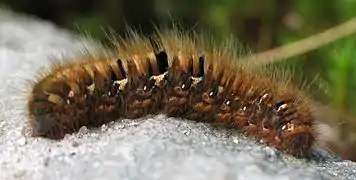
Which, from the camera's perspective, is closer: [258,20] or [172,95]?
[172,95]

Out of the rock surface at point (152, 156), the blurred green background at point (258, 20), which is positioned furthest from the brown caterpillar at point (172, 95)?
the blurred green background at point (258, 20)

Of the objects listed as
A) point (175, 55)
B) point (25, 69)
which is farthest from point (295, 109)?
point (25, 69)

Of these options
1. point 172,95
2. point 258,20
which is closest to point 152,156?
point 172,95

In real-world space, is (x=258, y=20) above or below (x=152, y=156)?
above

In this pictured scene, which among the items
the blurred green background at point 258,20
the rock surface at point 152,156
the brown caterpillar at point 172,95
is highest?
the blurred green background at point 258,20

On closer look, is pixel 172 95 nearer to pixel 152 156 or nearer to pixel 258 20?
pixel 152 156

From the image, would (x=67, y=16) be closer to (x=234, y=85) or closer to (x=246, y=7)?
(x=246, y=7)

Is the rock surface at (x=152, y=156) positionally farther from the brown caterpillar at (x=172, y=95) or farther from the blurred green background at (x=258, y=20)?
the blurred green background at (x=258, y=20)
